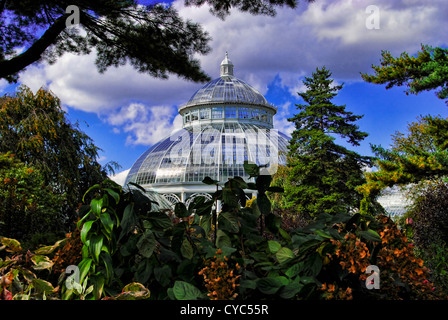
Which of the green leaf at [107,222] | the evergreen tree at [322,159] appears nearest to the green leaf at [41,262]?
the green leaf at [107,222]

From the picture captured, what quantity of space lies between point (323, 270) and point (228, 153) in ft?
97.5

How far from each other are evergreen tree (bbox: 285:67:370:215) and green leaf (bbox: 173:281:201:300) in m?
17.1

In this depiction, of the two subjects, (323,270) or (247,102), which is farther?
(247,102)

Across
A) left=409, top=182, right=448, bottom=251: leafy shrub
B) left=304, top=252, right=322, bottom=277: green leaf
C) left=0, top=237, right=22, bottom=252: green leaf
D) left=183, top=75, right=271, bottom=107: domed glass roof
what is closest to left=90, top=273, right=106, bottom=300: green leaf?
left=0, top=237, right=22, bottom=252: green leaf

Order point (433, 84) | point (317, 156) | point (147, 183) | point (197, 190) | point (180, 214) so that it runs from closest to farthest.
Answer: point (180, 214) < point (433, 84) < point (317, 156) < point (197, 190) < point (147, 183)

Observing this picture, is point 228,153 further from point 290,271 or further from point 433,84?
point 290,271

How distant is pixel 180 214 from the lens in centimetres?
179

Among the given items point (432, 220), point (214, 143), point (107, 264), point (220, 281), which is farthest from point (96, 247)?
point (214, 143)

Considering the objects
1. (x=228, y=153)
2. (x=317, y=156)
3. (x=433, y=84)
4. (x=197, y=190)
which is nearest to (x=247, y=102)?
(x=228, y=153)

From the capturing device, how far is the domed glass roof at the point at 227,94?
124 ft

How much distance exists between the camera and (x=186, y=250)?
1655 mm

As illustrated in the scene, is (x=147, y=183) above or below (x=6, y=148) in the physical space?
above

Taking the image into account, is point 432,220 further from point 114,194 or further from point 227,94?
point 227,94

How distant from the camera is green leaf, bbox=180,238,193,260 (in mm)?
1633
